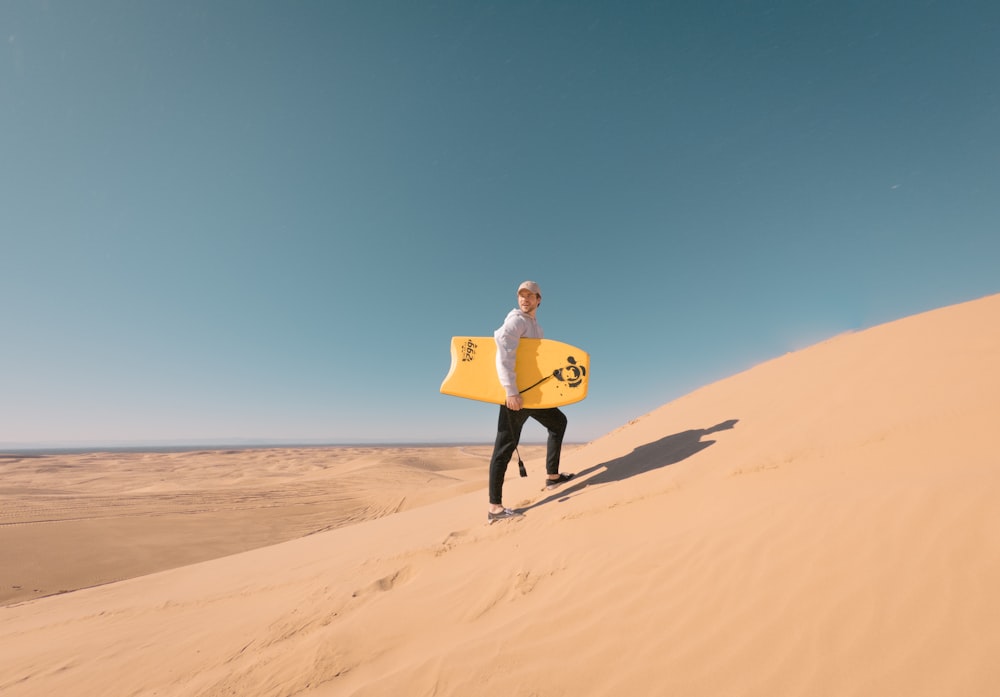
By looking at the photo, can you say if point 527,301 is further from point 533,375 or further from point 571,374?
point 571,374

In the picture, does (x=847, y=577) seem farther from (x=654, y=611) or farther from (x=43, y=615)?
(x=43, y=615)

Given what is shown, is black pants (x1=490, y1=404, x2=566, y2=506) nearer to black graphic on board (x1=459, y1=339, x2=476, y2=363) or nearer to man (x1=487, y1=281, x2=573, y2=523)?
man (x1=487, y1=281, x2=573, y2=523)

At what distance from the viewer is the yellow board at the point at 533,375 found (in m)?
4.03

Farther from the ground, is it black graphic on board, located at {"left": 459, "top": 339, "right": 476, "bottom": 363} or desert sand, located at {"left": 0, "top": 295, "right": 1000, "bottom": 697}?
black graphic on board, located at {"left": 459, "top": 339, "right": 476, "bottom": 363}

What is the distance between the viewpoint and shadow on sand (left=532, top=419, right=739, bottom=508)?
380cm

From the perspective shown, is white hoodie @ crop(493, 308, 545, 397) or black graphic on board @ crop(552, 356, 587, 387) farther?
black graphic on board @ crop(552, 356, 587, 387)

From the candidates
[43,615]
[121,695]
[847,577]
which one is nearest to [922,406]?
[847,577]

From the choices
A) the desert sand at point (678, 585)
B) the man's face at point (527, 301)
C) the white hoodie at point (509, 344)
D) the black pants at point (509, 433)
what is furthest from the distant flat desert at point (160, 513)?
the man's face at point (527, 301)

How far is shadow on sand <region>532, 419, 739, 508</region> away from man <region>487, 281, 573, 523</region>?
0.47 metres

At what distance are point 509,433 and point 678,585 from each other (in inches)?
80.0

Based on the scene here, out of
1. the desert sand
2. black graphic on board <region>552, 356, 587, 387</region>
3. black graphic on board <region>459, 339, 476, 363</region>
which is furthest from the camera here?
black graphic on board <region>459, 339, 476, 363</region>

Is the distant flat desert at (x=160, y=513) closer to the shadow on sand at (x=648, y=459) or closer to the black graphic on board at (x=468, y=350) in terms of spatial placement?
the shadow on sand at (x=648, y=459)

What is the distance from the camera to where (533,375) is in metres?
4.09

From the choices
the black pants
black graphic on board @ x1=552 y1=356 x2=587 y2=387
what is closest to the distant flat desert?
the black pants
